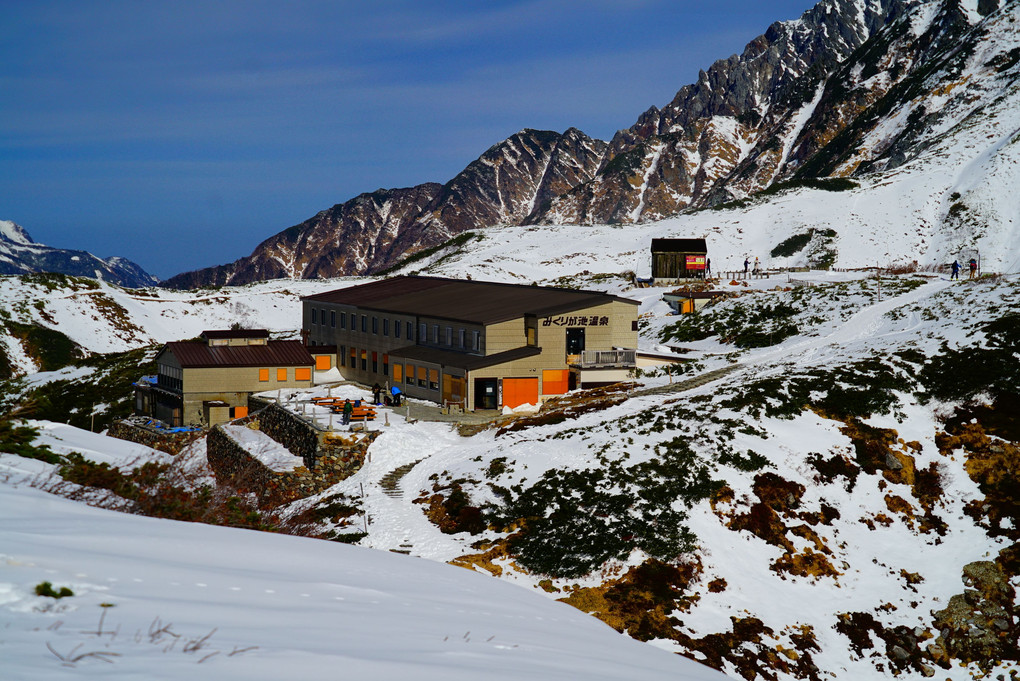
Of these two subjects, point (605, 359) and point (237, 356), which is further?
point (237, 356)

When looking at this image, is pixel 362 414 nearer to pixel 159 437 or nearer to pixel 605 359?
pixel 605 359

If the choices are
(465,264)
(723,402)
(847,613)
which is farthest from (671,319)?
(465,264)

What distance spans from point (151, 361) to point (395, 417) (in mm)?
55949

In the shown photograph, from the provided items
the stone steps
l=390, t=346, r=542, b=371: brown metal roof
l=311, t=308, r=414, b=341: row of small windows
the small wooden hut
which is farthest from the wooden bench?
the small wooden hut

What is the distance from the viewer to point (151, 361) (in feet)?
317

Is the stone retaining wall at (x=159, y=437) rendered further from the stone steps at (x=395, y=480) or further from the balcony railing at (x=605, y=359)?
the balcony railing at (x=605, y=359)

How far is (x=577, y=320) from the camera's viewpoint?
60.7 m

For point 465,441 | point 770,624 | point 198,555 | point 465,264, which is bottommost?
point 770,624

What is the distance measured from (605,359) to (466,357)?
10.9 meters

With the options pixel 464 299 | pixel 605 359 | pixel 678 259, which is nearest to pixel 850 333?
pixel 605 359

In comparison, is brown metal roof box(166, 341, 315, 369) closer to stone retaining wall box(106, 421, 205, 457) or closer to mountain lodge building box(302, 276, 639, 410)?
stone retaining wall box(106, 421, 205, 457)

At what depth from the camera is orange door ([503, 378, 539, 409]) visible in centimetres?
5772

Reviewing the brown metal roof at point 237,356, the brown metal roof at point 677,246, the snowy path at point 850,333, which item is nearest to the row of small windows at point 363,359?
the brown metal roof at point 237,356

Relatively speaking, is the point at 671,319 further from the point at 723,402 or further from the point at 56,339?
the point at 56,339
